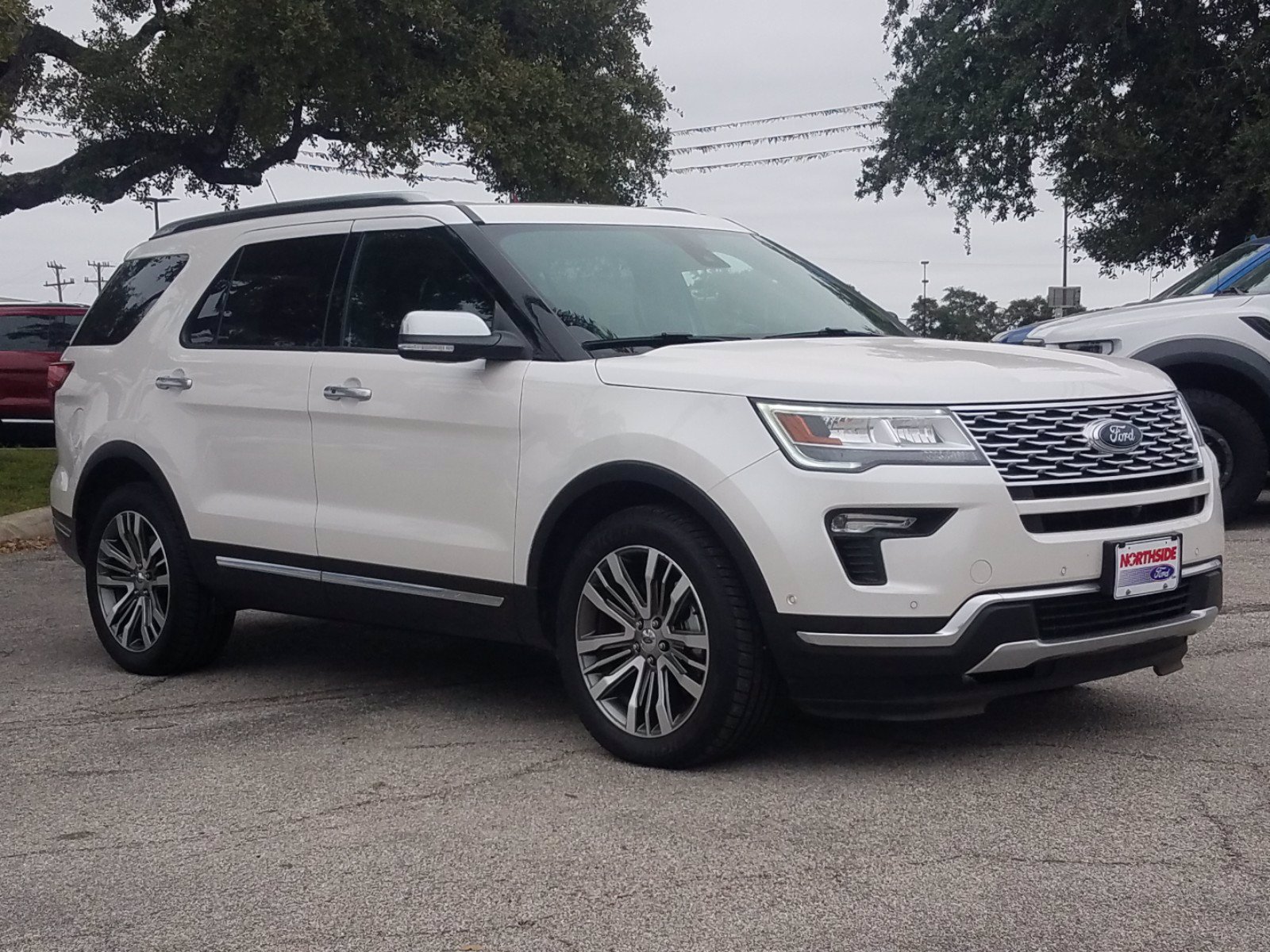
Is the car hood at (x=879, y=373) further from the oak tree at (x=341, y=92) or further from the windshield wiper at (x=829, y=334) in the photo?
the oak tree at (x=341, y=92)

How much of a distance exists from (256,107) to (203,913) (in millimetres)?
15094

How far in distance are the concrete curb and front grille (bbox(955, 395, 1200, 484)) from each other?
8787 mm

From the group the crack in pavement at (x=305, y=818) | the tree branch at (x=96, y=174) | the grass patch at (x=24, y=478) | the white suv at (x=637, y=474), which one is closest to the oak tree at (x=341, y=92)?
the tree branch at (x=96, y=174)

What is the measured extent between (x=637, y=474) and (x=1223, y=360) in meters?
6.07

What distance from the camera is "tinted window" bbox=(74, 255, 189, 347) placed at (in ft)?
23.3

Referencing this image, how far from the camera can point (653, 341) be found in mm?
5375

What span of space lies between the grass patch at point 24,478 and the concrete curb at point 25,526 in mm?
423

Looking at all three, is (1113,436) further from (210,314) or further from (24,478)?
(24,478)

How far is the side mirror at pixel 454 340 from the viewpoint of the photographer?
5.20 meters

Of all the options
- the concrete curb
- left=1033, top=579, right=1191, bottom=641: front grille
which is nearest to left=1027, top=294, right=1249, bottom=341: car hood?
left=1033, top=579, right=1191, bottom=641: front grille

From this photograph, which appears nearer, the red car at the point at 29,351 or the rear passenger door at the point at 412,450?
the rear passenger door at the point at 412,450

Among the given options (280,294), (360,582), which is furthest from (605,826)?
(280,294)

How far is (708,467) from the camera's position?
15.4 ft

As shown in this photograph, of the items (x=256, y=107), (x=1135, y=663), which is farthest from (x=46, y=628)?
(x=256, y=107)
